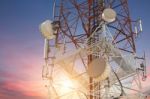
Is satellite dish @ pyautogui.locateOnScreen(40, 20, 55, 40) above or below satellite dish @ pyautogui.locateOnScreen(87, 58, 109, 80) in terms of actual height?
above

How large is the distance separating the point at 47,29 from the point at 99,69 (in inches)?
239

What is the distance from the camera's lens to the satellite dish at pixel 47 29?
22.8 meters

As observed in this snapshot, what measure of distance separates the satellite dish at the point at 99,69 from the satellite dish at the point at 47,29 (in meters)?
5.35

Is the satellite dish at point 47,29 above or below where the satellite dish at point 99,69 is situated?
above

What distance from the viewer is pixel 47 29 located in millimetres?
22750

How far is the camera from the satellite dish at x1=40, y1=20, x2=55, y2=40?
74.7 ft

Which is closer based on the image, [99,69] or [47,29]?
[99,69]

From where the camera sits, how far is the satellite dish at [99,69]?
18172 millimetres

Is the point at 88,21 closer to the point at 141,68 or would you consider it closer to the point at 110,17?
the point at 110,17

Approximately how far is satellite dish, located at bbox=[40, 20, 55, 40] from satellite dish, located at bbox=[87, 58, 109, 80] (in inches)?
211

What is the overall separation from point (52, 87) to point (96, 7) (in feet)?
21.3

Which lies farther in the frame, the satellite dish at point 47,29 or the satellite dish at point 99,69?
the satellite dish at point 47,29

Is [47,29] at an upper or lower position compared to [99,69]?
upper

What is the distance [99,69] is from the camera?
60.1 feet
